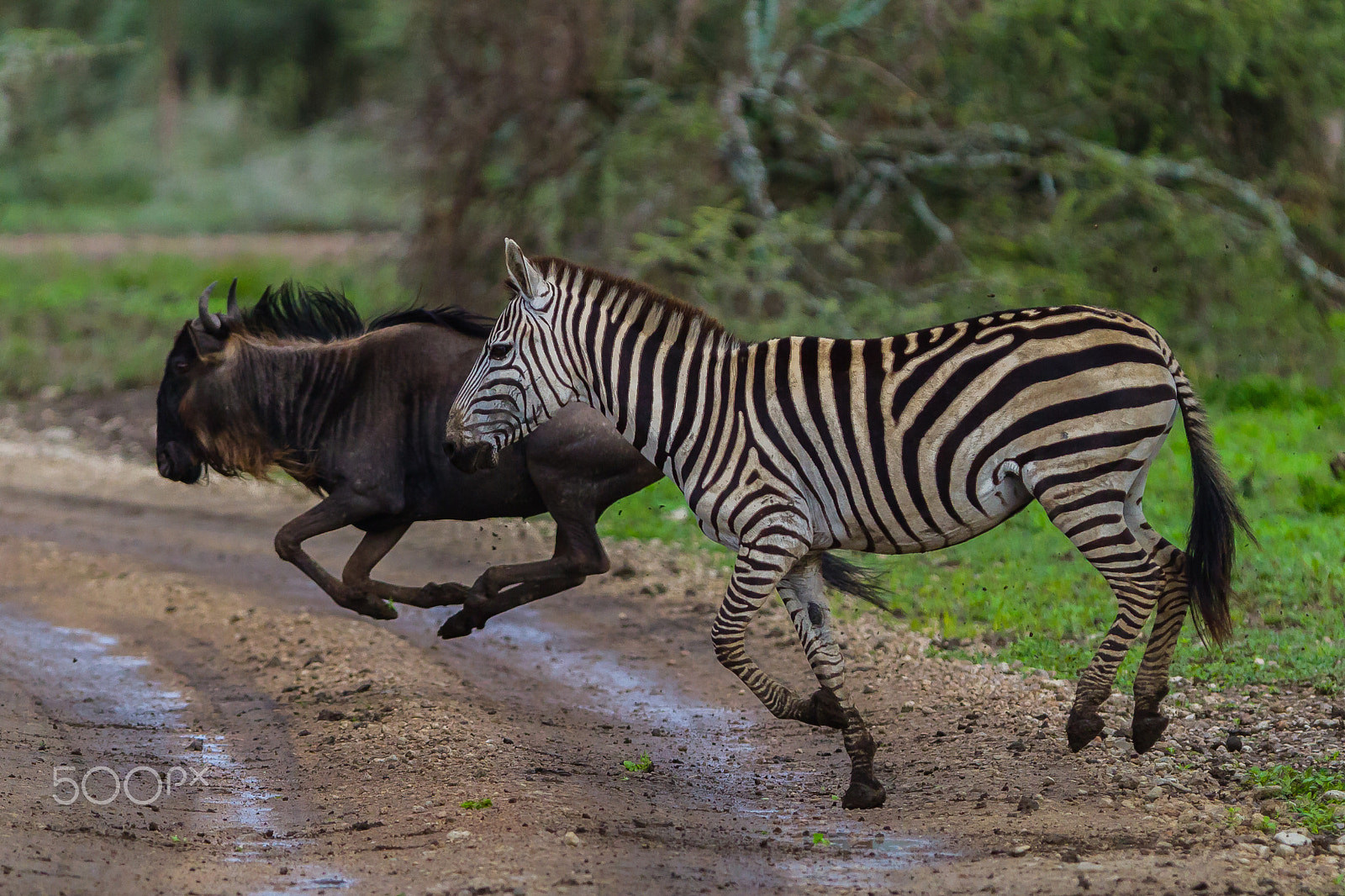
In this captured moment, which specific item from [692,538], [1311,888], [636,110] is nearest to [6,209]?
[636,110]

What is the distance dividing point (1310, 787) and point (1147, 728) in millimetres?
596

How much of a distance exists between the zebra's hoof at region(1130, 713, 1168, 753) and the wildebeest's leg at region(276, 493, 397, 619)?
11.2 feet

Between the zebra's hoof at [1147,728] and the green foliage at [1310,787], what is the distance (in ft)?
1.14

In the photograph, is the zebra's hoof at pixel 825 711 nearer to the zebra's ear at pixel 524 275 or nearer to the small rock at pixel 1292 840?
the small rock at pixel 1292 840

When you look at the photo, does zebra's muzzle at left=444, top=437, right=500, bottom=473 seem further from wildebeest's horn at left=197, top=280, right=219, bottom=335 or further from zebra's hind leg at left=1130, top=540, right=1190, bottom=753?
zebra's hind leg at left=1130, top=540, right=1190, bottom=753

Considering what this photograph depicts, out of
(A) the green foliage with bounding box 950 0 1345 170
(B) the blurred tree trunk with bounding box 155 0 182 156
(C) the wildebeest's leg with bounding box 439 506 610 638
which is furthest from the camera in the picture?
(B) the blurred tree trunk with bounding box 155 0 182 156

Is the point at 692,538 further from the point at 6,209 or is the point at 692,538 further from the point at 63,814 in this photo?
the point at 6,209

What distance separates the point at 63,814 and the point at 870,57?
1092 cm

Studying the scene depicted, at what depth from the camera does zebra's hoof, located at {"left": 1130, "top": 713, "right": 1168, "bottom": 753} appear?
5.13 m

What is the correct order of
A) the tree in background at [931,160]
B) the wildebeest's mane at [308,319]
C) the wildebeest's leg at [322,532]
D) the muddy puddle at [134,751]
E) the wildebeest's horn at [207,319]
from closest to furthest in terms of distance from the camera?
1. the muddy puddle at [134,751]
2. the wildebeest's leg at [322,532]
3. the wildebeest's horn at [207,319]
4. the wildebeest's mane at [308,319]
5. the tree in background at [931,160]

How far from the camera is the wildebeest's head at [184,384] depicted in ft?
21.3

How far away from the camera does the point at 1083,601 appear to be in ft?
24.2

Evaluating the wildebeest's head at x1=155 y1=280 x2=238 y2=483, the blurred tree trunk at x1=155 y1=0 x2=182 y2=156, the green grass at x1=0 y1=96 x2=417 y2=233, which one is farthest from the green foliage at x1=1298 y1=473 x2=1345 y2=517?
the blurred tree trunk at x1=155 y1=0 x2=182 y2=156

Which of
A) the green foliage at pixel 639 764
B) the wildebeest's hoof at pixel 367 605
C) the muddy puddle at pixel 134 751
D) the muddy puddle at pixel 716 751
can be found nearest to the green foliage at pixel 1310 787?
the muddy puddle at pixel 716 751
